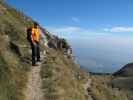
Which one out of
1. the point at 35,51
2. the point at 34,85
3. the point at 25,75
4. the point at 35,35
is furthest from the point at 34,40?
the point at 34,85

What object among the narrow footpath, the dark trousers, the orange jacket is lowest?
the narrow footpath

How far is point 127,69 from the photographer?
171m

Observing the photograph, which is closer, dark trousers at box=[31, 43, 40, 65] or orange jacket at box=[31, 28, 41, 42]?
dark trousers at box=[31, 43, 40, 65]

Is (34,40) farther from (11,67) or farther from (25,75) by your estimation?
(11,67)

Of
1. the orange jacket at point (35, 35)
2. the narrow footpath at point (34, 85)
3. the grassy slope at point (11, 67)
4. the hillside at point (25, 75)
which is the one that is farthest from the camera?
the orange jacket at point (35, 35)

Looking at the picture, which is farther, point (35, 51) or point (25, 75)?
point (35, 51)

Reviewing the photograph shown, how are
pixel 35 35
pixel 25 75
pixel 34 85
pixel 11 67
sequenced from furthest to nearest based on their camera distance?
pixel 35 35 < pixel 25 75 < pixel 34 85 < pixel 11 67

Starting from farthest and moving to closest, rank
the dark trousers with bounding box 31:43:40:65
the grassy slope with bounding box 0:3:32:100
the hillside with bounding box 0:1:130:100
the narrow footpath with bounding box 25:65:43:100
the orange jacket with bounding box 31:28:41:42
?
the orange jacket with bounding box 31:28:41:42 < the dark trousers with bounding box 31:43:40:65 < the narrow footpath with bounding box 25:65:43:100 < the hillside with bounding box 0:1:130:100 < the grassy slope with bounding box 0:3:32:100

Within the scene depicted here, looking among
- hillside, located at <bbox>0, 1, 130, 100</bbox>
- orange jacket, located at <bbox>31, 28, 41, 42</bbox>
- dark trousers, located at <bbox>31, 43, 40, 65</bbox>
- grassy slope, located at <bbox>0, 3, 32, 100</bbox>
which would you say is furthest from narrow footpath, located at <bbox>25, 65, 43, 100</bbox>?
orange jacket, located at <bbox>31, 28, 41, 42</bbox>

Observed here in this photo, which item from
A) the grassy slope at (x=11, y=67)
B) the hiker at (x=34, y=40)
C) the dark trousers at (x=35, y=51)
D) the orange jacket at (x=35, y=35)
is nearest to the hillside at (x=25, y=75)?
the grassy slope at (x=11, y=67)

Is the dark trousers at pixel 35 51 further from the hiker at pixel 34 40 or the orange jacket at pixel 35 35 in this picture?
the orange jacket at pixel 35 35

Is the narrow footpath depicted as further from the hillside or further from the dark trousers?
the dark trousers

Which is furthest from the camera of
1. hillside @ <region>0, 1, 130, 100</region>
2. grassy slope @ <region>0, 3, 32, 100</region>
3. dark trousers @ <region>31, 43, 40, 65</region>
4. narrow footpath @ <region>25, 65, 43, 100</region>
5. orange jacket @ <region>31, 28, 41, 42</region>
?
orange jacket @ <region>31, 28, 41, 42</region>

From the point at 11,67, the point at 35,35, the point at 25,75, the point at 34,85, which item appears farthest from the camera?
the point at 35,35
